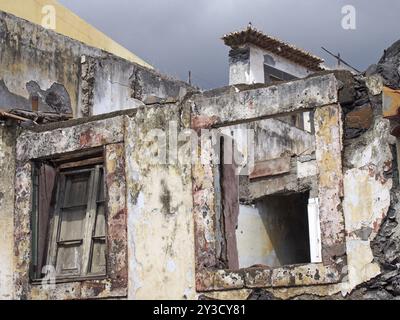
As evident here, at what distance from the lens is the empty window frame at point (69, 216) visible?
1017cm

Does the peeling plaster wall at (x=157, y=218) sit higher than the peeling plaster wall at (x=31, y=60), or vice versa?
the peeling plaster wall at (x=31, y=60)

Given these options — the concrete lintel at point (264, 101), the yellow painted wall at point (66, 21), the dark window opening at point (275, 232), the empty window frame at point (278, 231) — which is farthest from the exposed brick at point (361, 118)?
the yellow painted wall at point (66, 21)

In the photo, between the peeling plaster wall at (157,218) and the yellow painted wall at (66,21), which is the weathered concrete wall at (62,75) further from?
the peeling plaster wall at (157,218)

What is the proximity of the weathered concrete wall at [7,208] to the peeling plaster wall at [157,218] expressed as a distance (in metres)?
1.77

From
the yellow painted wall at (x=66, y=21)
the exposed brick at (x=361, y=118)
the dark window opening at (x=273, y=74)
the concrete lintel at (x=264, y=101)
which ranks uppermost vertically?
the dark window opening at (x=273, y=74)

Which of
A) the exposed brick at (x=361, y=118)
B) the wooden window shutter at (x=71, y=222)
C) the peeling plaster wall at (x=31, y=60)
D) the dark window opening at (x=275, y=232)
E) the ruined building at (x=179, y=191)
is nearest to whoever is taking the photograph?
the ruined building at (x=179, y=191)

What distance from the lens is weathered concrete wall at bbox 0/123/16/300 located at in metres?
10.5

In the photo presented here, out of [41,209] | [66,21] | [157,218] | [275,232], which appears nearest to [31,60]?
[66,21]

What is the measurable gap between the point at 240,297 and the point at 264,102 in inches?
83.0

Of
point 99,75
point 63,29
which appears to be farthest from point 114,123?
point 63,29

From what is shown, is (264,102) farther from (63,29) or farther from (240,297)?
Result: (63,29)

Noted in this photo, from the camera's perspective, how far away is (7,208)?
10680mm

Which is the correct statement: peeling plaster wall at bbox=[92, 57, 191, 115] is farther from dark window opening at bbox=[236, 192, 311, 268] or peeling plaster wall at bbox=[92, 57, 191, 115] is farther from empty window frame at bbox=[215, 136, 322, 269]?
dark window opening at bbox=[236, 192, 311, 268]

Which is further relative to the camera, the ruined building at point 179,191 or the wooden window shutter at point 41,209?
the wooden window shutter at point 41,209
